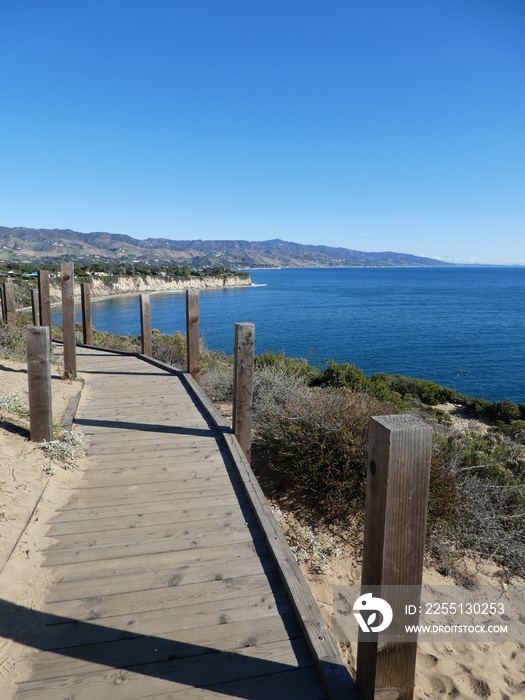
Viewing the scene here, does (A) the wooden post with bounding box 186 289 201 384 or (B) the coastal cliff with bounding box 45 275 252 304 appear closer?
(A) the wooden post with bounding box 186 289 201 384

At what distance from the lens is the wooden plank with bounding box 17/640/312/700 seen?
80.7 inches

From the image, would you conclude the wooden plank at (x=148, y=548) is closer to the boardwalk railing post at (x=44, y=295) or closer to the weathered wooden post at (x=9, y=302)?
the boardwalk railing post at (x=44, y=295)

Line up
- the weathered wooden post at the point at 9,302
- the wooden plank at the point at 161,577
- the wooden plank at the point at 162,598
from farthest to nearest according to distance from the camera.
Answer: the weathered wooden post at the point at 9,302
the wooden plank at the point at 161,577
the wooden plank at the point at 162,598

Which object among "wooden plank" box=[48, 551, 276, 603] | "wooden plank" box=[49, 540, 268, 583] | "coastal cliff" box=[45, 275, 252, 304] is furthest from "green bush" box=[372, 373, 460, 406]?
"coastal cliff" box=[45, 275, 252, 304]

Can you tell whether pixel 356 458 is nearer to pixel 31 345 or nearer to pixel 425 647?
pixel 425 647

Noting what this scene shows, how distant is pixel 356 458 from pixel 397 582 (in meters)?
3.32

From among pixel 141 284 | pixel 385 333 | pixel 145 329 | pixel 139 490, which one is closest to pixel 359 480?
pixel 139 490

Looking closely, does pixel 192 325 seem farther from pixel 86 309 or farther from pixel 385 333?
pixel 385 333

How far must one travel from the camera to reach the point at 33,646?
7.47 ft

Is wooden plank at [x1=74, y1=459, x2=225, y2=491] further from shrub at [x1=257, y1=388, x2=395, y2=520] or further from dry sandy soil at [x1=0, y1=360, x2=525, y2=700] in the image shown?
shrub at [x1=257, y1=388, x2=395, y2=520]

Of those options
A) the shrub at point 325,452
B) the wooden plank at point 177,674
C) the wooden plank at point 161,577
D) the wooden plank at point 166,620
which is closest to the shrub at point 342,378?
the shrub at point 325,452

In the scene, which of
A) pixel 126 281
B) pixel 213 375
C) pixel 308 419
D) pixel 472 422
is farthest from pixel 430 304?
pixel 308 419

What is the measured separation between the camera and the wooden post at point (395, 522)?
1.69m

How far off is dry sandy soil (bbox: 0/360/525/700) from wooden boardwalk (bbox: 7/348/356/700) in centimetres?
12
